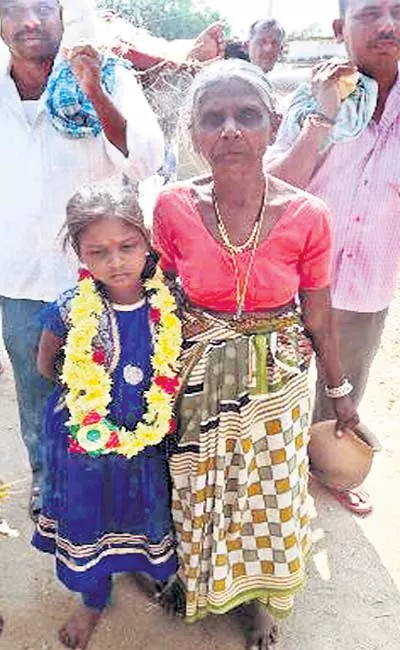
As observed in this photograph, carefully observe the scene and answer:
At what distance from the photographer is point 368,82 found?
2439 millimetres

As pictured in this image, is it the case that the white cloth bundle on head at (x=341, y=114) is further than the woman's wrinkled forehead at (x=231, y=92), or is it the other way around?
the white cloth bundle on head at (x=341, y=114)

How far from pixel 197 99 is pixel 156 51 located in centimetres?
253

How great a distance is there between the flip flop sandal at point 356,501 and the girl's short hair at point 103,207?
171 centimetres

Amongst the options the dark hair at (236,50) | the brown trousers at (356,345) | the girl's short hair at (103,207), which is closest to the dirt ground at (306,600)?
the brown trousers at (356,345)

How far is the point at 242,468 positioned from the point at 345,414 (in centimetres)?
48

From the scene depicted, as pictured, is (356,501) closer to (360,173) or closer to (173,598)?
(173,598)

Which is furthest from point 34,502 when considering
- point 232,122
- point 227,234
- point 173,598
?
point 232,122

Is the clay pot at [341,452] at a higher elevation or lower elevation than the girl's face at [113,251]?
lower

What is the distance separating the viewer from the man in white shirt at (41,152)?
2.31m

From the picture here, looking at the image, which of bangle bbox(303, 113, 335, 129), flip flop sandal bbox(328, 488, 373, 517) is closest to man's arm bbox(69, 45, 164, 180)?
bangle bbox(303, 113, 335, 129)

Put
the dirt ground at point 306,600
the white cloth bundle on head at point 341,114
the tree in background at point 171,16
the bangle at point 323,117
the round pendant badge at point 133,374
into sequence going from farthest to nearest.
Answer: the tree in background at point 171,16 < the dirt ground at point 306,600 < the white cloth bundle on head at point 341,114 < the bangle at point 323,117 < the round pendant badge at point 133,374

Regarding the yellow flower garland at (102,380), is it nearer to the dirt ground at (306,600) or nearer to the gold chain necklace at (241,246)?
the gold chain necklace at (241,246)

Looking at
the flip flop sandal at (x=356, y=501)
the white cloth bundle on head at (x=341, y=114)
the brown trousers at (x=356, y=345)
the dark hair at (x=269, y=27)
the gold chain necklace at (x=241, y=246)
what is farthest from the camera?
the dark hair at (x=269, y=27)

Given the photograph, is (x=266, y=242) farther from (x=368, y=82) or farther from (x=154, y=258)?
(x=368, y=82)
